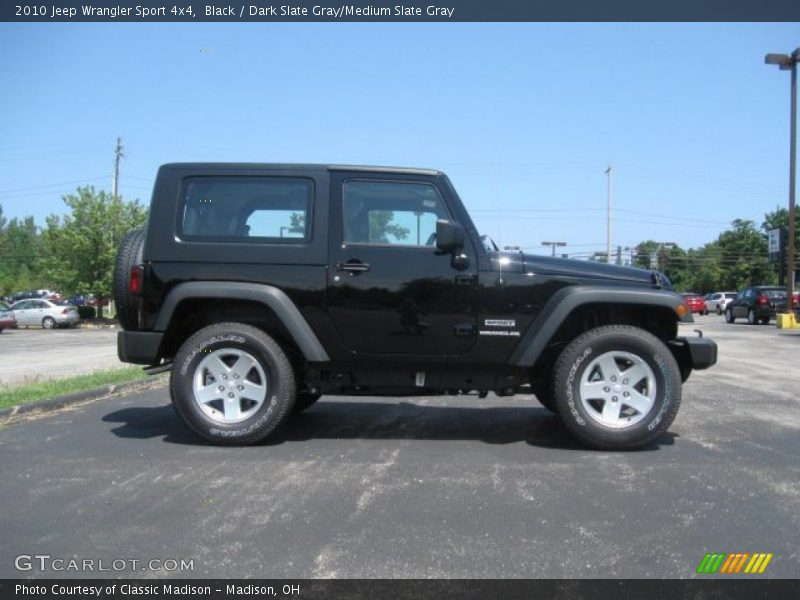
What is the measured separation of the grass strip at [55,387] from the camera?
21.8 ft

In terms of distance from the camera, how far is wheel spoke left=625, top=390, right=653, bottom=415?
487cm

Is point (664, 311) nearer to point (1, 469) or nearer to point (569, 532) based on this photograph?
point (569, 532)

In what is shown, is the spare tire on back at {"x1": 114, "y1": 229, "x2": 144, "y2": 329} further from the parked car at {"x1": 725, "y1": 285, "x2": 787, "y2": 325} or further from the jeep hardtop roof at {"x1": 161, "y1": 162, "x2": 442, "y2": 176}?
the parked car at {"x1": 725, "y1": 285, "x2": 787, "y2": 325}

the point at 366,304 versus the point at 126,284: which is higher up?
the point at 126,284

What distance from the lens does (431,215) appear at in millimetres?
5129

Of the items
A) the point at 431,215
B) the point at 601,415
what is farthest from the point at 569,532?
the point at 431,215

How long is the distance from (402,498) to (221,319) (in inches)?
90.4

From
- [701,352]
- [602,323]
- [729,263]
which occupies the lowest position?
[701,352]

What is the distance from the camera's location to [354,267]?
195 inches

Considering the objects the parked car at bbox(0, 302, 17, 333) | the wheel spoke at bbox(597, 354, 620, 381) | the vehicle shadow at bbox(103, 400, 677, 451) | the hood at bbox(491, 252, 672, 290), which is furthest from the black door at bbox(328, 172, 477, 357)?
the parked car at bbox(0, 302, 17, 333)

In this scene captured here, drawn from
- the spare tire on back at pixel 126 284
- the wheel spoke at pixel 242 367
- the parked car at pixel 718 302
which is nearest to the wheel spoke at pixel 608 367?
the wheel spoke at pixel 242 367

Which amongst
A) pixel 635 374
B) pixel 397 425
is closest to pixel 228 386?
pixel 397 425

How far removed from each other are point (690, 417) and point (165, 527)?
4908mm

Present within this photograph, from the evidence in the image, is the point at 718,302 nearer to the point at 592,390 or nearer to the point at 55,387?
the point at 592,390
